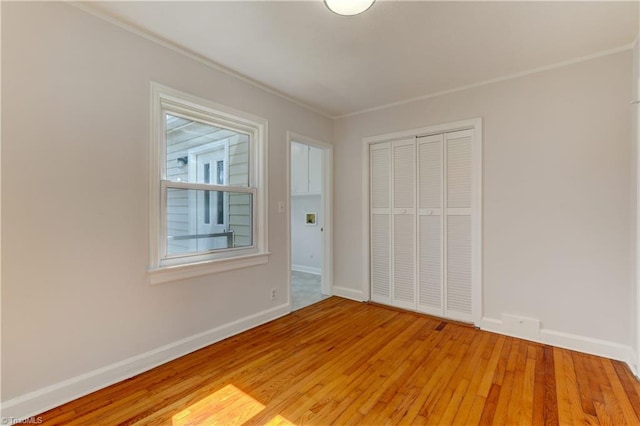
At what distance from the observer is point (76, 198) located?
6.07 ft

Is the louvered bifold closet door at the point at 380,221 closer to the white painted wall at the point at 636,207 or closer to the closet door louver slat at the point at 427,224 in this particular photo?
the closet door louver slat at the point at 427,224

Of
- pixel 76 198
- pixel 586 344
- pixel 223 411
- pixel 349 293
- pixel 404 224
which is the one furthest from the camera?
pixel 349 293

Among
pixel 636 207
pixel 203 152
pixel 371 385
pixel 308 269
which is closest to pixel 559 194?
pixel 636 207

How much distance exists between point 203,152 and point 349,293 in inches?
100

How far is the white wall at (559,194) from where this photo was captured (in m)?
2.35

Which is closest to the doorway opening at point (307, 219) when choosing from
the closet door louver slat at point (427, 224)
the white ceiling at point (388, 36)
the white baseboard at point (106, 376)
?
the closet door louver slat at point (427, 224)

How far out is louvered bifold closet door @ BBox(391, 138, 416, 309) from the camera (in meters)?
3.45

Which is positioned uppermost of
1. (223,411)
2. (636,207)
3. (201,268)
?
(636,207)

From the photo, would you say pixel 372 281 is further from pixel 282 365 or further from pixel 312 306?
pixel 282 365

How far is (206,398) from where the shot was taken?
185cm

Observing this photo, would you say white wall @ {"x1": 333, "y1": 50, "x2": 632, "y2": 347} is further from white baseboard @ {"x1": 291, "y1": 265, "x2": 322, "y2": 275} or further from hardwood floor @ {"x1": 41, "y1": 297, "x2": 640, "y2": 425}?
white baseboard @ {"x1": 291, "y1": 265, "x2": 322, "y2": 275}

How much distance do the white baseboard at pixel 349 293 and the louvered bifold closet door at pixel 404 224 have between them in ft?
1.49

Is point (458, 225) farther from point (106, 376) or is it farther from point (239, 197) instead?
point (106, 376)

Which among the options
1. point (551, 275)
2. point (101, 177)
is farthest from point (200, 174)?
point (551, 275)
